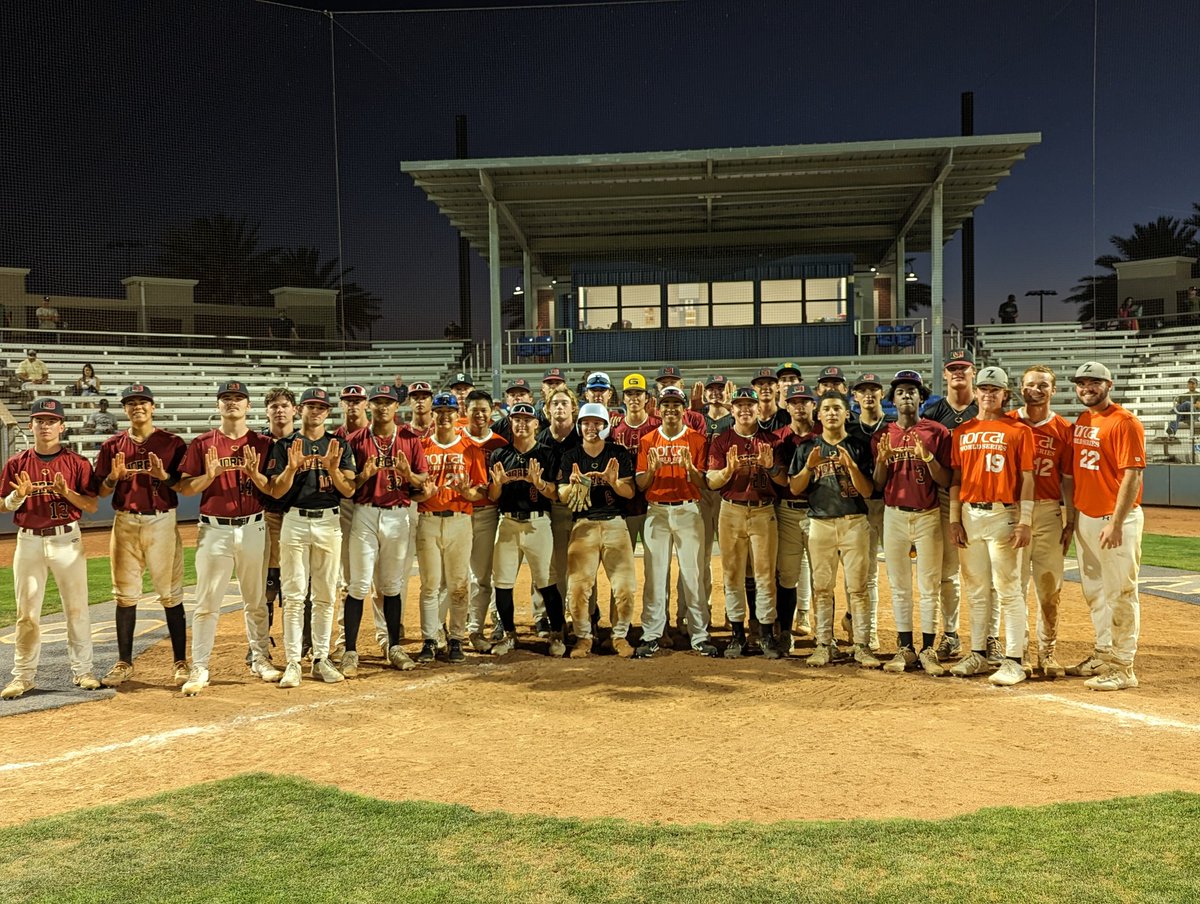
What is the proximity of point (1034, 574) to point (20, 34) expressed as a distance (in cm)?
2570

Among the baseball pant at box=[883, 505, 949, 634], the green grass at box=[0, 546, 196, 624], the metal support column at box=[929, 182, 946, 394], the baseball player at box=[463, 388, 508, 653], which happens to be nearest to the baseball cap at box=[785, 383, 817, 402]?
the baseball pant at box=[883, 505, 949, 634]

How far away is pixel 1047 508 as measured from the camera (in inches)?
258

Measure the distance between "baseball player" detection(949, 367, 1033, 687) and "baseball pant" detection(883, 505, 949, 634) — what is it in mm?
184

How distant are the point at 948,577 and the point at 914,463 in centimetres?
119

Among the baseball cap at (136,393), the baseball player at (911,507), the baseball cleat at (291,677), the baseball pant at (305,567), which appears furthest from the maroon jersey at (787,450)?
the baseball cap at (136,393)

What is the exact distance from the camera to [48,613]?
9836 millimetres

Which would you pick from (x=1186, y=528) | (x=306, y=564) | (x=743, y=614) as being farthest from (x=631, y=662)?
(x=1186, y=528)

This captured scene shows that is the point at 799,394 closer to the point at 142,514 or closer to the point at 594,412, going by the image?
the point at 594,412

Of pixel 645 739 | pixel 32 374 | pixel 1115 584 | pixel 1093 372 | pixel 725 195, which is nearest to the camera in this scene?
pixel 645 739

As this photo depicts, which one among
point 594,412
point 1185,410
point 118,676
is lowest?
point 118,676

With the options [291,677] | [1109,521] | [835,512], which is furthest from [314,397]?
[1109,521]

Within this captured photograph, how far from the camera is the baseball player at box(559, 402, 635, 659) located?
23.7 feet

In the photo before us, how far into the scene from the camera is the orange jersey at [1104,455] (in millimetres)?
6059

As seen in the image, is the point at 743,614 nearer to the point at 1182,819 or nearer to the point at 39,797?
the point at 1182,819
